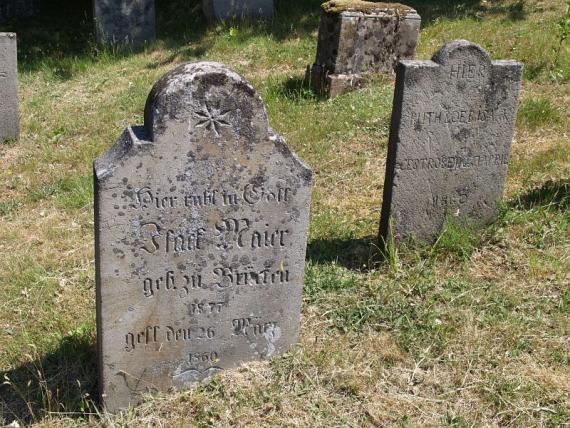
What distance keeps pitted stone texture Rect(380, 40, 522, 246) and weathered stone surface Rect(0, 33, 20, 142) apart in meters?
4.73

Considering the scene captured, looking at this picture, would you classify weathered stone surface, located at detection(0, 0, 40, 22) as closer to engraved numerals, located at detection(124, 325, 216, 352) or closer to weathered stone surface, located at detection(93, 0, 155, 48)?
weathered stone surface, located at detection(93, 0, 155, 48)

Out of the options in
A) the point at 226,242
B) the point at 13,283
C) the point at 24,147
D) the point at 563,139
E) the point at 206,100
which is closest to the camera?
the point at 206,100

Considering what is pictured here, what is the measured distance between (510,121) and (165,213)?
2.97 meters

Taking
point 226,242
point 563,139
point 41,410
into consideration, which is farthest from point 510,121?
point 41,410

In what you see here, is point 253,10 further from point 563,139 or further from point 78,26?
point 563,139

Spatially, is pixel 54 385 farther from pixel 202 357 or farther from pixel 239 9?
pixel 239 9

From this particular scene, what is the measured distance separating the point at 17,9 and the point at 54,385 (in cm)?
1141

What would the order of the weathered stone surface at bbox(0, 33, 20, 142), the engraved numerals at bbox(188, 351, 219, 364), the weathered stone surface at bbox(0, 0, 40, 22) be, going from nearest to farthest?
1. the engraved numerals at bbox(188, 351, 219, 364)
2. the weathered stone surface at bbox(0, 33, 20, 142)
3. the weathered stone surface at bbox(0, 0, 40, 22)

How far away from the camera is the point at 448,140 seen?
5.11 m

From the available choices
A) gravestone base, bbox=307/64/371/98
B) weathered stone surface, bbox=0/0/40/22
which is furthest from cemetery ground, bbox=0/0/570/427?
weathered stone surface, bbox=0/0/40/22

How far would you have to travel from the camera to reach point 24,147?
8094mm

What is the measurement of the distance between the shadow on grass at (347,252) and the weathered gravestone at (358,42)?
366 cm

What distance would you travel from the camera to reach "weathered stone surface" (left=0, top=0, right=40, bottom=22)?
13.3m

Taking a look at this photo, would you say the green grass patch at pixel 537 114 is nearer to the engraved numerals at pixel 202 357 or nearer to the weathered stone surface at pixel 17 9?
the engraved numerals at pixel 202 357
